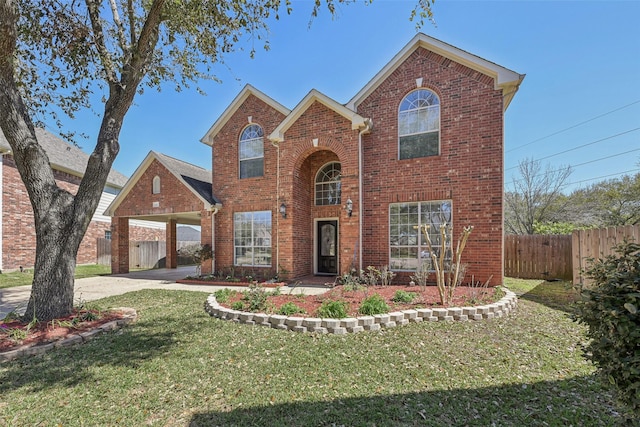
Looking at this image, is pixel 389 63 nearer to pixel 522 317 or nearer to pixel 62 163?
pixel 522 317

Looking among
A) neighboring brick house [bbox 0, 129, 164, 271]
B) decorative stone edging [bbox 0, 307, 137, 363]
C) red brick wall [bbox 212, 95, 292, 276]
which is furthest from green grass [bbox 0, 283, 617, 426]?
neighboring brick house [bbox 0, 129, 164, 271]

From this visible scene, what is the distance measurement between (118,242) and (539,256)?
18.3 meters

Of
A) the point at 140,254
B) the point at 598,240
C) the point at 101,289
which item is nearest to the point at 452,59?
the point at 598,240

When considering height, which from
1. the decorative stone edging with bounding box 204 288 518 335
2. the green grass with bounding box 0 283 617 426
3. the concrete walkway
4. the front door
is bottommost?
the concrete walkway

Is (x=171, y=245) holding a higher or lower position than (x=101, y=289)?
higher

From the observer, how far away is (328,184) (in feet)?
37.5

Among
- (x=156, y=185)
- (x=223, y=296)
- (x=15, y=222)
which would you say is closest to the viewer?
(x=223, y=296)

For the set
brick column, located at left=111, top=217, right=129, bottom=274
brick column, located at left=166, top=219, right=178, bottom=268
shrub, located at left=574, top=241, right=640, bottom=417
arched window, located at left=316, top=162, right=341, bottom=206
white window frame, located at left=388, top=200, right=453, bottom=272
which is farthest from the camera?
brick column, located at left=166, top=219, right=178, bottom=268

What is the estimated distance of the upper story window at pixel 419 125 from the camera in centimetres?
920

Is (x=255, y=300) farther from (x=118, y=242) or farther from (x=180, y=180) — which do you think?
(x=118, y=242)

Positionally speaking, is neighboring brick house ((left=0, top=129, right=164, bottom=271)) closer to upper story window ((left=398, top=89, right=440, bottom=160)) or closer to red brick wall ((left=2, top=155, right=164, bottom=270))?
red brick wall ((left=2, top=155, right=164, bottom=270))

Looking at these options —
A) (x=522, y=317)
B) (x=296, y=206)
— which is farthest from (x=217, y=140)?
(x=522, y=317)

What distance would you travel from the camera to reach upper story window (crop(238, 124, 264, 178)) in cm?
1150

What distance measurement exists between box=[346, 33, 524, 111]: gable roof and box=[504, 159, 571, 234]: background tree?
17012mm
